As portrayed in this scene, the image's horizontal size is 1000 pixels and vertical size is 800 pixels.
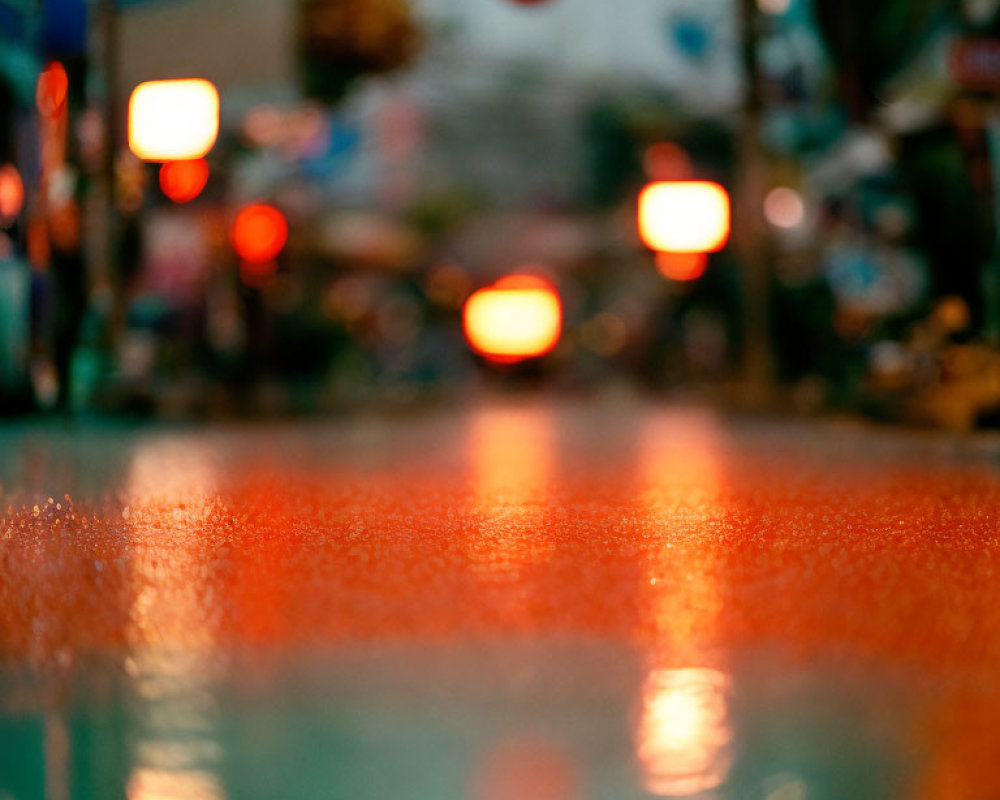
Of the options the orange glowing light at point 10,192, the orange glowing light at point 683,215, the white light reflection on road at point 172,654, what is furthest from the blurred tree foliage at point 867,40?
the white light reflection on road at point 172,654

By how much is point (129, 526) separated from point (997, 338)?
7.21 m

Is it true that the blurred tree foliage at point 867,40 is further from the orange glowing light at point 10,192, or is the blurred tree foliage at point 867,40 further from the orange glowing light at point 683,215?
the orange glowing light at point 10,192

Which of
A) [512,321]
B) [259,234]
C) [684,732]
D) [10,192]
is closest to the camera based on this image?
[684,732]

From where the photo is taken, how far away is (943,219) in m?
12.9

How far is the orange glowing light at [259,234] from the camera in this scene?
13.3 metres

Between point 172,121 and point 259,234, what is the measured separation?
1.88 meters

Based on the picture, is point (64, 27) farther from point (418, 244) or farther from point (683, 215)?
point (418, 244)

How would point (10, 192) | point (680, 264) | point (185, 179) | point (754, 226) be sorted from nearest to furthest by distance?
1. point (10, 192)
2. point (185, 179)
3. point (754, 226)
4. point (680, 264)

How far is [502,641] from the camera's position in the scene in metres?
2.71

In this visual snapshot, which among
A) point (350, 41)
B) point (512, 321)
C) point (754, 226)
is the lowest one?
point (512, 321)

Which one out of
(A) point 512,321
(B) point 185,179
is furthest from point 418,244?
(B) point 185,179

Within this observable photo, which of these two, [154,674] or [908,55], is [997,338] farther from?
[154,674]

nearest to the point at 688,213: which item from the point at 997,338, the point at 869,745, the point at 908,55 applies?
the point at 908,55

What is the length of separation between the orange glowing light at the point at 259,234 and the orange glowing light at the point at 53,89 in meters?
1.94
